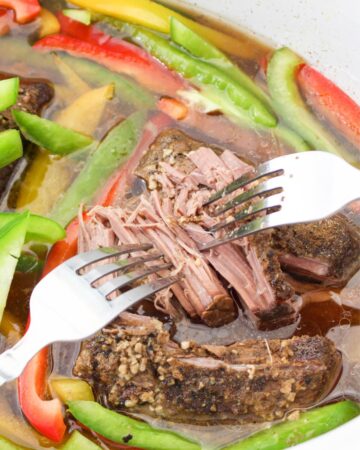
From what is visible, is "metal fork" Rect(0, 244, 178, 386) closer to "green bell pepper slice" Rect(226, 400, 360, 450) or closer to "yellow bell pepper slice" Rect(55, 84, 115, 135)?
"green bell pepper slice" Rect(226, 400, 360, 450)

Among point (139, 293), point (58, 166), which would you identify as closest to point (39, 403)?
point (139, 293)

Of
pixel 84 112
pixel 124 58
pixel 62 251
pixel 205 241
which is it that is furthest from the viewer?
pixel 124 58

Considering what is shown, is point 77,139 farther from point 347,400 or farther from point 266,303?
point 347,400

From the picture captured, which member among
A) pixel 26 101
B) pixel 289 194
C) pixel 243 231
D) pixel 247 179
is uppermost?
pixel 289 194

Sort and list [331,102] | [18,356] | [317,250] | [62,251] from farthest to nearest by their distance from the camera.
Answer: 1. [331,102]
2. [62,251]
3. [317,250]
4. [18,356]

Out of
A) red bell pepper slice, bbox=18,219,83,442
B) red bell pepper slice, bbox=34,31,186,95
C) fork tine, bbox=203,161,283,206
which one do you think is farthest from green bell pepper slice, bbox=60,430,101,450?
red bell pepper slice, bbox=34,31,186,95

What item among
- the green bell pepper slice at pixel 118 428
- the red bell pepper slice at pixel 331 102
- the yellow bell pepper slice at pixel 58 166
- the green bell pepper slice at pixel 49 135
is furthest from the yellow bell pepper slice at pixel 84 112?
the green bell pepper slice at pixel 118 428

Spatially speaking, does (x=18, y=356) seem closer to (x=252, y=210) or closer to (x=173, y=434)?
(x=173, y=434)
